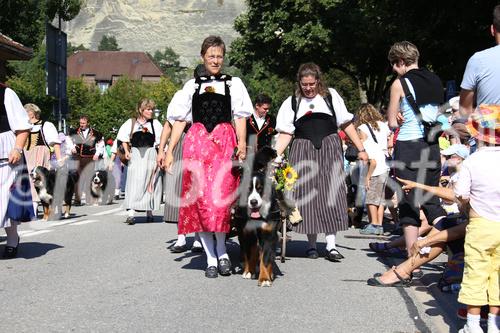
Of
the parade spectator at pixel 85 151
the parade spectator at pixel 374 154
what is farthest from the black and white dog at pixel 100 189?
the parade spectator at pixel 374 154

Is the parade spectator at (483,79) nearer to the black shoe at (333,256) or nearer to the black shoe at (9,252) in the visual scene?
the black shoe at (333,256)

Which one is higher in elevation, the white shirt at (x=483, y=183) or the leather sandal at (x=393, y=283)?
the white shirt at (x=483, y=183)

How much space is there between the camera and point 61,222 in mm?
14875

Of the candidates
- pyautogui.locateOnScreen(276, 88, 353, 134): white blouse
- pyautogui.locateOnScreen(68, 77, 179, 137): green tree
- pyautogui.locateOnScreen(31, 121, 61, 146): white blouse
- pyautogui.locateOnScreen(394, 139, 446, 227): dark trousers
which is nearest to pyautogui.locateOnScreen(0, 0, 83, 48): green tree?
pyautogui.locateOnScreen(68, 77, 179, 137): green tree

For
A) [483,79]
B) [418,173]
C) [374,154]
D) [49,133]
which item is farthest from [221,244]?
→ [49,133]

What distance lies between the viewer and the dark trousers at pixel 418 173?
25.6 ft

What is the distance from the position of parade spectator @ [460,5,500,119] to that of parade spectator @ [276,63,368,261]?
288 cm

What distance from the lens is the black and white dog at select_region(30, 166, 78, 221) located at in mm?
15188

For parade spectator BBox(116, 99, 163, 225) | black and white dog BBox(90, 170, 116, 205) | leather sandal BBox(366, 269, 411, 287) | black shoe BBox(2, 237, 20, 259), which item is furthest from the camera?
black and white dog BBox(90, 170, 116, 205)

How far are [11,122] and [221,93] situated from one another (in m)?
2.33

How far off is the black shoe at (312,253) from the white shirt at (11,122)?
3.33 m

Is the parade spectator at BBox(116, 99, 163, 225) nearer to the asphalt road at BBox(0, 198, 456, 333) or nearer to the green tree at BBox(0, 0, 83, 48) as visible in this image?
the asphalt road at BBox(0, 198, 456, 333)

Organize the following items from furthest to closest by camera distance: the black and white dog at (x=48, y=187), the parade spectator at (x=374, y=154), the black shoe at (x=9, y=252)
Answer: the black and white dog at (x=48, y=187), the parade spectator at (x=374, y=154), the black shoe at (x=9, y=252)

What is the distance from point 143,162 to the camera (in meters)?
14.7
